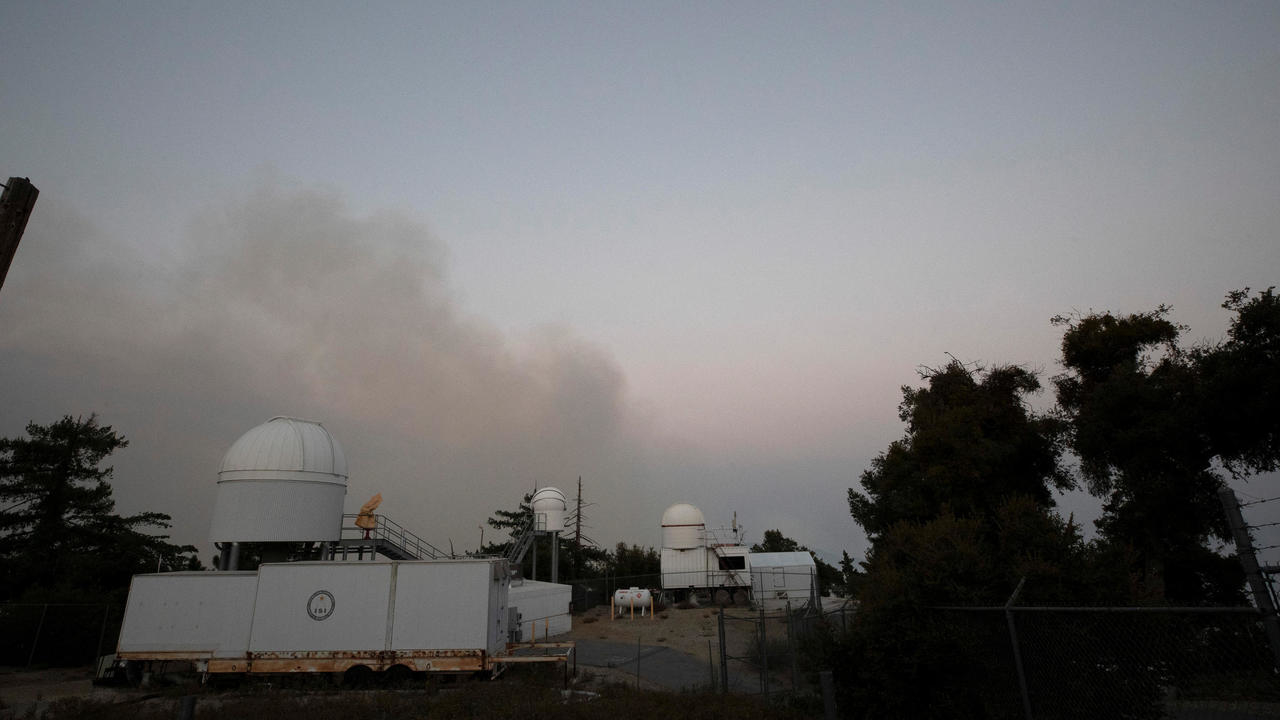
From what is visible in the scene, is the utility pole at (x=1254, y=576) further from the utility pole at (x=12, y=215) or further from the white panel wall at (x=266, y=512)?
the white panel wall at (x=266, y=512)

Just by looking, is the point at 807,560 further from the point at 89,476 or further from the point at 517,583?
the point at 89,476

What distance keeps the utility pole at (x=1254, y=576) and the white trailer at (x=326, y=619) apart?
15.0 meters

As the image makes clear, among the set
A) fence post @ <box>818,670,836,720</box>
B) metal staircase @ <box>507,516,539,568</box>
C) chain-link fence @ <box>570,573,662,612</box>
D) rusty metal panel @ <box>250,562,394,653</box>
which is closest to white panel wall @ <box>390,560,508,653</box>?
rusty metal panel @ <box>250,562,394,653</box>

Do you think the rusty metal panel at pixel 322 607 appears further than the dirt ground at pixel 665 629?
No

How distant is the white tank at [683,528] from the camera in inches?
1765

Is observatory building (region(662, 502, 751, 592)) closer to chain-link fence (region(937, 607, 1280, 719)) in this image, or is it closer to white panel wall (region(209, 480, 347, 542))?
white panel wall (region(209, 480, 347, 542))

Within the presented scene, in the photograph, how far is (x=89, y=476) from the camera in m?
33.5

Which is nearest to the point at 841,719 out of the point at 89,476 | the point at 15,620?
the point at 15,620

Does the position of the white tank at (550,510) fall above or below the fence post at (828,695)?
above

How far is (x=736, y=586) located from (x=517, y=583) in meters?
20.7

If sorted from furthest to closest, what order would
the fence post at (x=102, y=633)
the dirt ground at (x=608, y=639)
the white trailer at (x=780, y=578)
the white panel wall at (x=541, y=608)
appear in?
the white trailer at (x=780, y=578)
the white panel wall at (x=541, y=608)
the fence post at (x=102, y=633)
the dirt ground at (x=608, y=639)

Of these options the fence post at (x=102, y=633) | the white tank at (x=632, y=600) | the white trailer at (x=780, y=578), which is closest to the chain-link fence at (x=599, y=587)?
the white tank at (x=632, y=600)

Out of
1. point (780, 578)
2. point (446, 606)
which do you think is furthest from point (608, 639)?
point (780, 578)

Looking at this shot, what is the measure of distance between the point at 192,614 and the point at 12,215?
13688 mm
